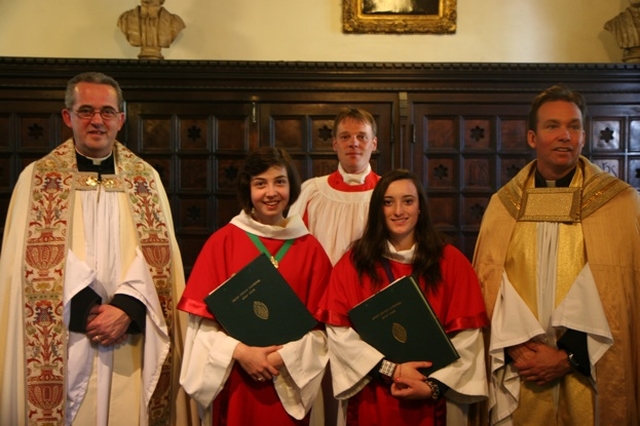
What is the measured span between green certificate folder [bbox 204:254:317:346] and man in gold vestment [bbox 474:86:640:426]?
80 cm

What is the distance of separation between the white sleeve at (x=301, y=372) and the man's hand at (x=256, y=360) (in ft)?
0.15

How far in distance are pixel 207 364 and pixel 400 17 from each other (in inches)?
146

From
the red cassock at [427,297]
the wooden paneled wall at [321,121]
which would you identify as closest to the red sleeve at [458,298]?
the red cassock at [427,297]

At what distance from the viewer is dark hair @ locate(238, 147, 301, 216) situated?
2.76 metres

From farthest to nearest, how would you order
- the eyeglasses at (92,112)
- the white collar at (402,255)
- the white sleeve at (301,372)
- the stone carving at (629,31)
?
the stone carving at (629,31), the eyeglasses at (92,112), the white collar at (402,255), the white sleeve at (301,372)

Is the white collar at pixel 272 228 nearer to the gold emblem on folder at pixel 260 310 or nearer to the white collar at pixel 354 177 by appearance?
the gold emblem on folder at pixel 260 310

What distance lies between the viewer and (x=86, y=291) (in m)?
2.87

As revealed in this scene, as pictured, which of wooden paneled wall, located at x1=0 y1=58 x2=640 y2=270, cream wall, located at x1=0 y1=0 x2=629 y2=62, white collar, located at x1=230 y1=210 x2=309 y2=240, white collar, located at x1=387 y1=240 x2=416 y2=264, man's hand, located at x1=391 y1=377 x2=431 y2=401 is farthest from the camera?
cream wall, located at x1=0 y1=0 x2=629 y2=62

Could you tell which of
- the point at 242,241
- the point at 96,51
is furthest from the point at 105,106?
the point at 96,51

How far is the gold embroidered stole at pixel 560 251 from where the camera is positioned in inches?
106

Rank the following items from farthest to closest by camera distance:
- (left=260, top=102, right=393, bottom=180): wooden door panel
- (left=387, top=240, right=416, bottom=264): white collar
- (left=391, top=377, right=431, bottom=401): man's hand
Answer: (left=260, top=102, right=393, bottom=180): wooden door panel
(left=387, top=240, right=416, bottom=264): white collar
(left=391, top=377, right=431, bottom=401): man's hand

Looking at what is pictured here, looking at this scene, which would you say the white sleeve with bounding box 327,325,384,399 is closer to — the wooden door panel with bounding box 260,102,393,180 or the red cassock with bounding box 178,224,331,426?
the red cassock with bounding box 178,224,331,426

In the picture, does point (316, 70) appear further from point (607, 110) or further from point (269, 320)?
point (269, 320)

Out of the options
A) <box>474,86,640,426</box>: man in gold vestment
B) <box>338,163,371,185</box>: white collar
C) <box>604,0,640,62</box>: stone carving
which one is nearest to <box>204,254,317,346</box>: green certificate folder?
<box>474,86,640,426</box>: man in gold vestment
